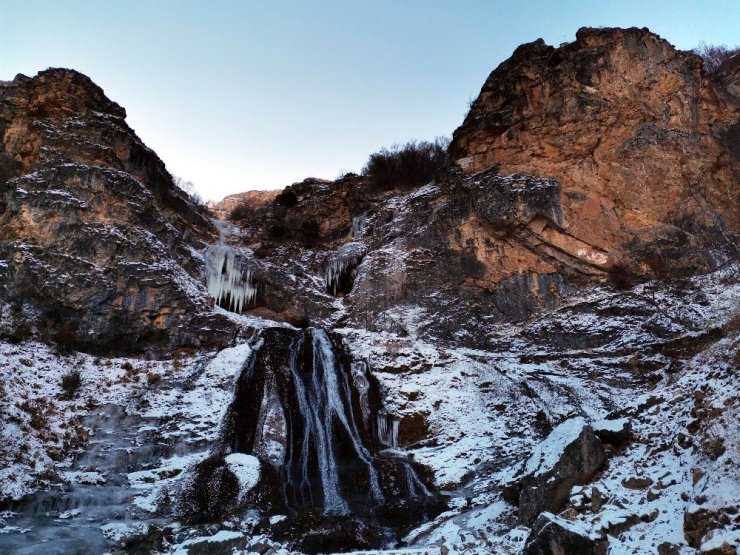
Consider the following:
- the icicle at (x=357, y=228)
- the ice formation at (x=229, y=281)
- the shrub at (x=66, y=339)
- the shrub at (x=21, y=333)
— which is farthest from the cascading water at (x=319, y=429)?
the icicle at (x=357, y=228)

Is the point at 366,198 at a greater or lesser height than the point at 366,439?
greater

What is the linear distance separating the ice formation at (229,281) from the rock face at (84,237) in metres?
0.90

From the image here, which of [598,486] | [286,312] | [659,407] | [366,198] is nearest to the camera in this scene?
[598,486]

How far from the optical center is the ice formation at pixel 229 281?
24.9 m

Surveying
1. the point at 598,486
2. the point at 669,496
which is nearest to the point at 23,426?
the point at 598,486

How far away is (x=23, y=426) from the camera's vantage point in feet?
44.2

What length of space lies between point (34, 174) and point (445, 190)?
18.2m

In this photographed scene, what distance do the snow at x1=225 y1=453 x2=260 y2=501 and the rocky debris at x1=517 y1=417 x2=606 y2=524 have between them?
6.90m

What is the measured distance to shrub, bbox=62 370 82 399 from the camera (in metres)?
15.6

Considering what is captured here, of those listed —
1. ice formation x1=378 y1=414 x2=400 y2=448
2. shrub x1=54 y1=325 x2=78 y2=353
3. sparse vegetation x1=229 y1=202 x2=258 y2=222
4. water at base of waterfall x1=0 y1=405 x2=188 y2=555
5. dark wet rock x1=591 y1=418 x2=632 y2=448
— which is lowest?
water at base of waterfall x1=0 y1=405 x2=188 y2=555

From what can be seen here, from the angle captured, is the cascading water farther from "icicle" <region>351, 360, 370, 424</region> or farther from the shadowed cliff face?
the shadowed cliff face

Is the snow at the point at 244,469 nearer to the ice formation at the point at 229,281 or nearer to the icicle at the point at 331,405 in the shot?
the icicle at the point at 331,405

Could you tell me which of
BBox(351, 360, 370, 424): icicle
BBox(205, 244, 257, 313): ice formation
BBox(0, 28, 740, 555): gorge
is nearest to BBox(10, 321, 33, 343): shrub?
BBox(0, 28, 740, 555): gorge

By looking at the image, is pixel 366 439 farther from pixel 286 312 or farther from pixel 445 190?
pixel 445 190
